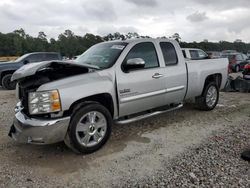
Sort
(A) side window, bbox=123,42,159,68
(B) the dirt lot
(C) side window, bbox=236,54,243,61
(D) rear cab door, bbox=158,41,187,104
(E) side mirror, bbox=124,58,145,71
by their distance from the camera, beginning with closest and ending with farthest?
1. (B) the dirt lot
2. (E) side mirror, bbox=124,58,145,71
3. (A) side window, bbox=123,42,159,68
4. (D) rear cab door, bbox=158,41,187,104
5. (C) side window, bbox=236,54,243,61

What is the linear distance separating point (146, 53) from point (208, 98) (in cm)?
242

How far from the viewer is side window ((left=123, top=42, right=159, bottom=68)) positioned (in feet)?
14.2

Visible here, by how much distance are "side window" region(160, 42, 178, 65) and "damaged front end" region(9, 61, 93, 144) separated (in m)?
1.74

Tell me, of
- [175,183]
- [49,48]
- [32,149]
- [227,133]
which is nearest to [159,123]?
[227,133]

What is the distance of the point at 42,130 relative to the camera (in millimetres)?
3193

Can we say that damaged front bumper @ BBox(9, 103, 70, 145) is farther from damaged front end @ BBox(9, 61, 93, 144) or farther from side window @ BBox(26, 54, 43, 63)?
side window @ BBox(26, 54, 43, 63)

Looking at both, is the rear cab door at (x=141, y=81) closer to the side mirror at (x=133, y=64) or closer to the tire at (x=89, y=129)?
the side mirror at (x=133, y=64)

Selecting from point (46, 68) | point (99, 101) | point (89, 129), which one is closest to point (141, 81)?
point (99, 101)

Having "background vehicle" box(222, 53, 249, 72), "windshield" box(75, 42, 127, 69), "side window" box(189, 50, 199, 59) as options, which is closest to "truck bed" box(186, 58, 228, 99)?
"windshield" box(75, 42, 127, 69)

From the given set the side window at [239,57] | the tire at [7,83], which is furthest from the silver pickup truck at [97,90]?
the side window at [239,57]

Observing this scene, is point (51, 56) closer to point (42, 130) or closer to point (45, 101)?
point (45, 101)

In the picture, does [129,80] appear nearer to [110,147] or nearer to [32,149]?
[110,147]

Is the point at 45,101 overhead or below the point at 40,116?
overhead

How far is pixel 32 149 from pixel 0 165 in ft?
1.91
